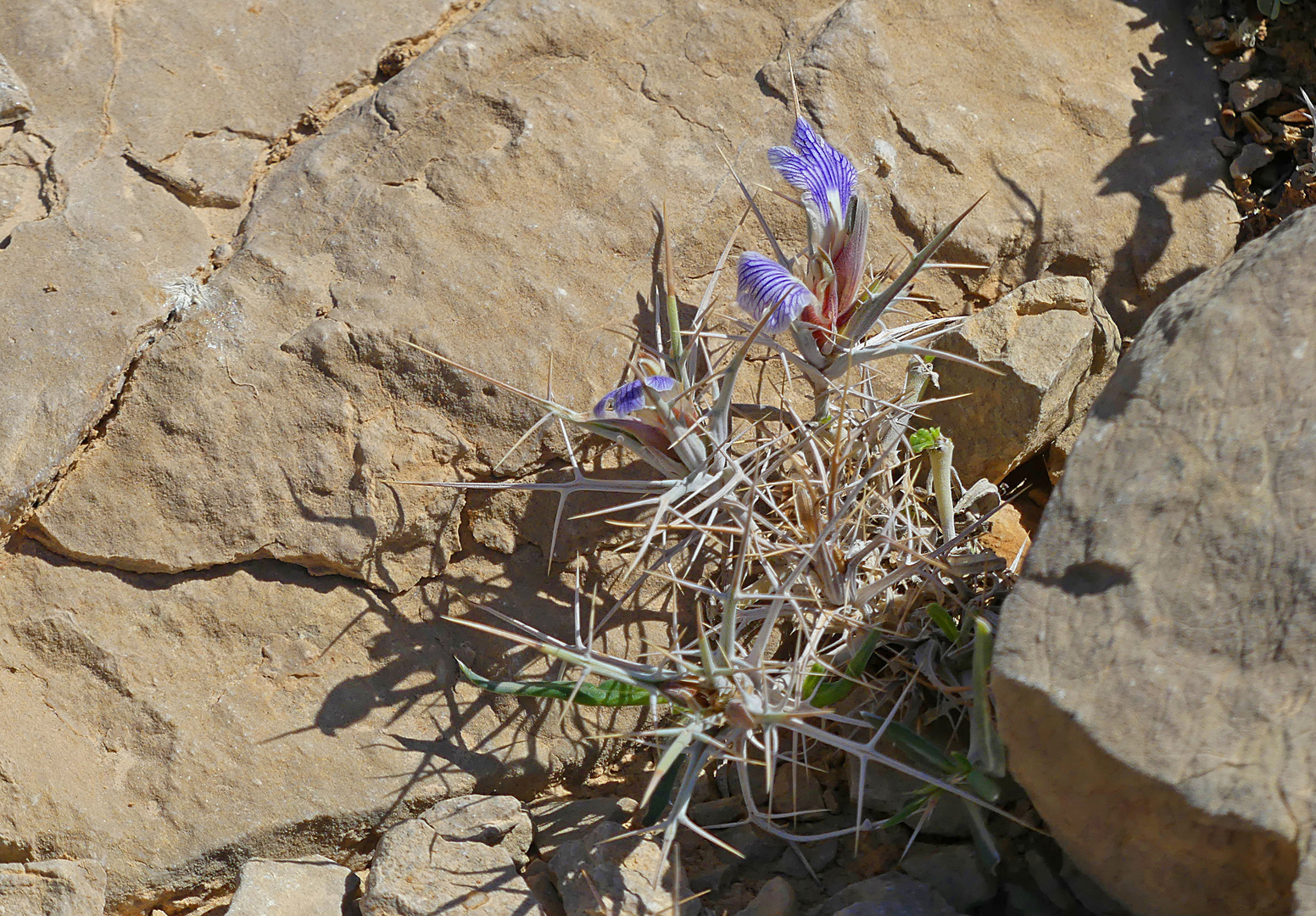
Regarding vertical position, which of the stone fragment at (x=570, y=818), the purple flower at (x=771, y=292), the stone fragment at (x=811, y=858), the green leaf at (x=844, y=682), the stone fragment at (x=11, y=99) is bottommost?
the stone fragment at (x=811, y=858)

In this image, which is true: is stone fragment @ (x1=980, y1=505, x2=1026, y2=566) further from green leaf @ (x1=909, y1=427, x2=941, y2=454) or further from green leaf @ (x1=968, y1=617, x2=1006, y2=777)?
green leaf @ (x1=968, y1=617, x2=1006, y2=777)

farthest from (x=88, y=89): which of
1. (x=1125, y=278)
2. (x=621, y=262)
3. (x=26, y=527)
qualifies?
(x=1125, y=278)

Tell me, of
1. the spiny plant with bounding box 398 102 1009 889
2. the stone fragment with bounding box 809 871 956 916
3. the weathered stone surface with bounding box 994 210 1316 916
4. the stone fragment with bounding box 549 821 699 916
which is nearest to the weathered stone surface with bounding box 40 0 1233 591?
the spiny plant with bounding box 398 102 1009 889

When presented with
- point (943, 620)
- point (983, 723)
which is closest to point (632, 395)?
point (943, 620)

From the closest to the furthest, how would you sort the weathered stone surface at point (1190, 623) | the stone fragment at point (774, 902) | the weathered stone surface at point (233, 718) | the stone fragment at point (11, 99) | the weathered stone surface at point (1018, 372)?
1. the weathered stone surface at point (1190, 623)
2. the stone fragment at point (774, 902)
3. the weathered stone surface at point (233, 718)
4. the weathered stone surface at point (1018, 372)
5. the stone fragment at point (11, 99)

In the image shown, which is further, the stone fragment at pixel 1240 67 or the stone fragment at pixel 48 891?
the stone fragment at pixel 1240 67

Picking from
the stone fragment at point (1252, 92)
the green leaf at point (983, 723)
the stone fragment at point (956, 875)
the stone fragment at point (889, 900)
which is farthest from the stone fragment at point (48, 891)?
the stone fragment at point (1252, 92)

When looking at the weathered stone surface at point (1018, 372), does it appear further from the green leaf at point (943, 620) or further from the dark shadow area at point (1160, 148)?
the green leaf at point (943, 620)

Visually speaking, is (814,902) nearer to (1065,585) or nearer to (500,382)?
(1065,585)
